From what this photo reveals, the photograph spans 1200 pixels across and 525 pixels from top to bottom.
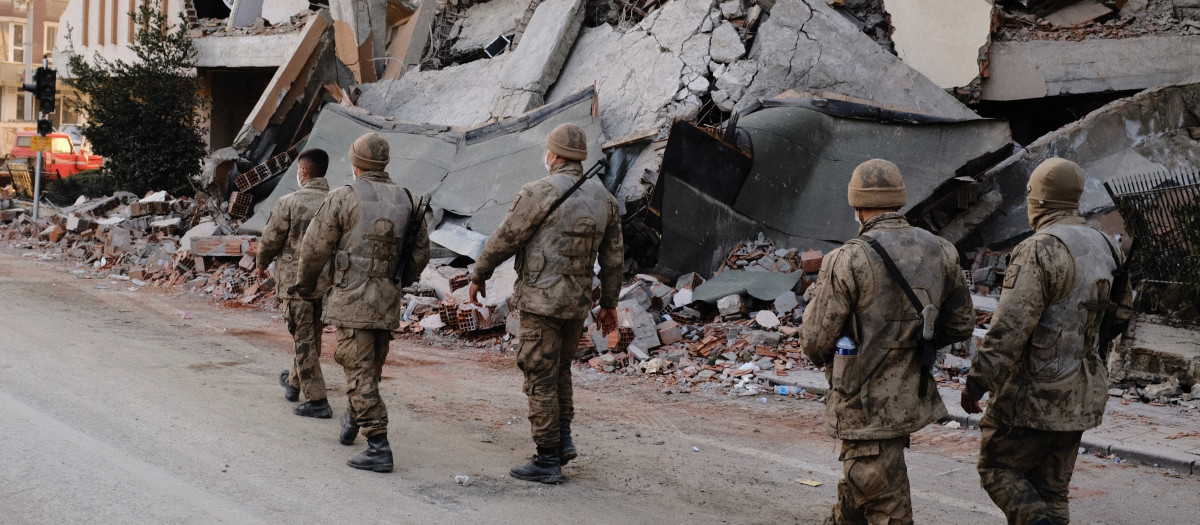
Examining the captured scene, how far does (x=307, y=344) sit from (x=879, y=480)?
155 inches

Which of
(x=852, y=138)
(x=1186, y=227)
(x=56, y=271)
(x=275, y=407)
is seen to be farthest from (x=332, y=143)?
(x=1186, y=227)

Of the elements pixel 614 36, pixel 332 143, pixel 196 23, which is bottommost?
pixel 332 143

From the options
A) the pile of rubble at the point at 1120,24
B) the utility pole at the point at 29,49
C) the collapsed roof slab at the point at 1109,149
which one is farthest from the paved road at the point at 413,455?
the utility pole at the point at 29,49

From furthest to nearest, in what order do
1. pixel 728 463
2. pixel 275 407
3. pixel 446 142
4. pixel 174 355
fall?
pixel 446 142, pixel 174 355, pixel 275 407, pixel 728 463

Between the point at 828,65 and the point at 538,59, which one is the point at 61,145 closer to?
the point at 538,59

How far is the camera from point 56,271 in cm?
1366

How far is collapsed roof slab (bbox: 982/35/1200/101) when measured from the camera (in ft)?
45.4

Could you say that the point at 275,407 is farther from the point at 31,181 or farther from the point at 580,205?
the point at 31,181

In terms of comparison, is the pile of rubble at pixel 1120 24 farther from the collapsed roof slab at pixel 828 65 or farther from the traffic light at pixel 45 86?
the traffic light at pixel 45 86

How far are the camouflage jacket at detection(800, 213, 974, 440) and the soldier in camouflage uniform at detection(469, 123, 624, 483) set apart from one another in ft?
5.42

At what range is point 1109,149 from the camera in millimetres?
11586

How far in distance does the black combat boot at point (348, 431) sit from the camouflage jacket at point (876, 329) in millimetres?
2851

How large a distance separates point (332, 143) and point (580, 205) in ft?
33.8

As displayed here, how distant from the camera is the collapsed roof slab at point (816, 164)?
1088 cm
